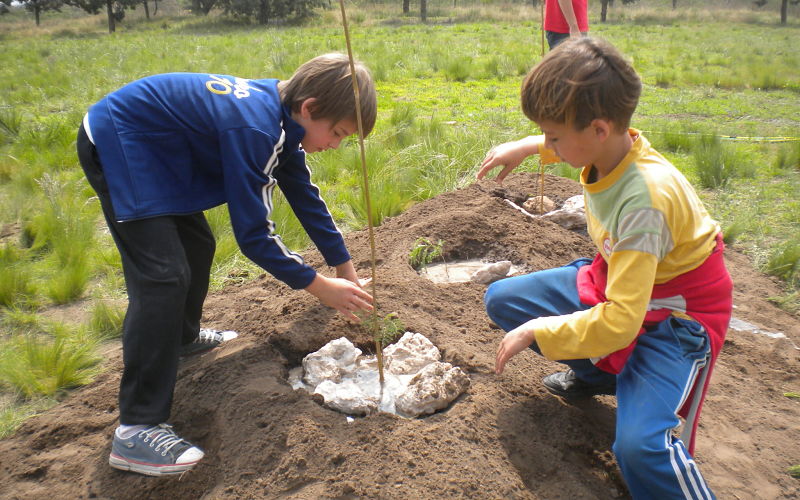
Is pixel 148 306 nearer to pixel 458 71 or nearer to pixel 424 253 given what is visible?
pixel 424 253

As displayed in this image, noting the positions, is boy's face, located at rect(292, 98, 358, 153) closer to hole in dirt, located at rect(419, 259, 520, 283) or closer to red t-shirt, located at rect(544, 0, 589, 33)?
hole in dirt, located at rect(419, 259, 520, 283)

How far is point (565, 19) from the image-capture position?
16.0 feet

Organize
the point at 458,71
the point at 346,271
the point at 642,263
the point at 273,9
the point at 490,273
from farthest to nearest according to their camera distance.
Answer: the point at 273,9, the point at 458,71, the point at 490,273, the point at 346,271, the point at 642,263

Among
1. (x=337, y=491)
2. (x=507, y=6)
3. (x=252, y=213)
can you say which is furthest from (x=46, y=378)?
(x=507, y=6)

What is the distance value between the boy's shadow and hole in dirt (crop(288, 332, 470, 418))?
0.25 metres

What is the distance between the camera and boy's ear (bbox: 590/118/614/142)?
1.65m

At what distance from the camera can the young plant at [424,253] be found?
3338 mm

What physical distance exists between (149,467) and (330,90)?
4.46ft

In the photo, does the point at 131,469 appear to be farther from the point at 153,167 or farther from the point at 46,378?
the point at 153,167

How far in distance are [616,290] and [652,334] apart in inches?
12.7

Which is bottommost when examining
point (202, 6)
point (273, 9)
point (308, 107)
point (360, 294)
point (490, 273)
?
point (490, 273)

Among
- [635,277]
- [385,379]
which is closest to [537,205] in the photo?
[385,379]

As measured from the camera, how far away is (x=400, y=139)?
219 inches

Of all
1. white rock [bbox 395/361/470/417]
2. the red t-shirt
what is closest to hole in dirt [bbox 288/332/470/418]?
white rock [bbox 395/361/470/417]
